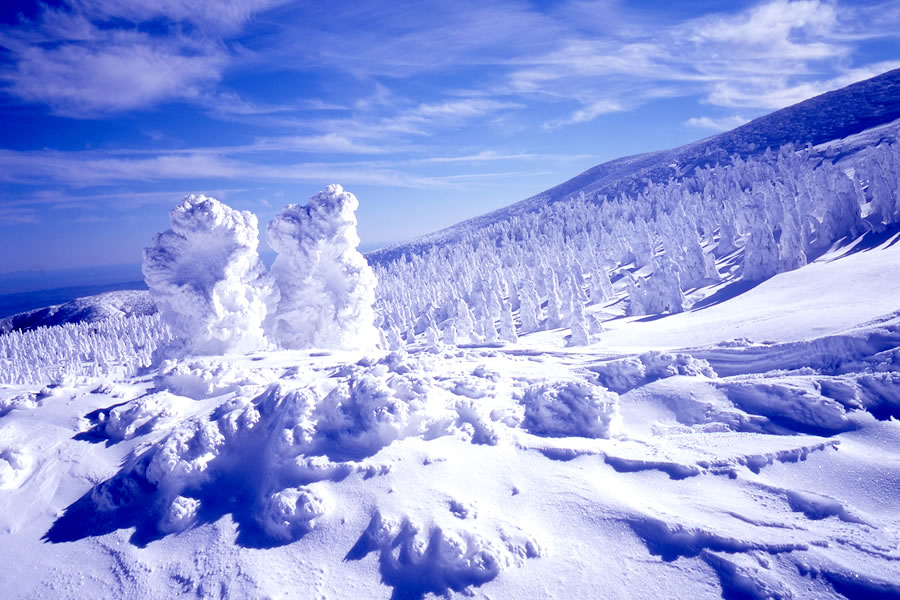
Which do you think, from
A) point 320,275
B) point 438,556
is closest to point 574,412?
point 438,556

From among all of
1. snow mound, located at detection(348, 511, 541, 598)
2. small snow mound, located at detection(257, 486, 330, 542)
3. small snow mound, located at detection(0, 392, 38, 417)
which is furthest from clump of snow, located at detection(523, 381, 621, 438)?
small snow mound, located at detection(0, 392, 38, 417)

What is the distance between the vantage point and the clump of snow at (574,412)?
1246 cm

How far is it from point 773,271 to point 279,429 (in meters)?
50.0

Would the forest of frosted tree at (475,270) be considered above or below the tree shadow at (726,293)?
above

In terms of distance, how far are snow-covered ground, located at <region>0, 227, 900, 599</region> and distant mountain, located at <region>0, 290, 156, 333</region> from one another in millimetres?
131470

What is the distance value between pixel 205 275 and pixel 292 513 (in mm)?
17215

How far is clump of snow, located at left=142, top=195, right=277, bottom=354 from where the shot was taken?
2275 centimetres

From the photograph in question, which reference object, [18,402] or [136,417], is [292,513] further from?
[18,402]

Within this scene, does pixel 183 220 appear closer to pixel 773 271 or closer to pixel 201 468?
pixel 201 468

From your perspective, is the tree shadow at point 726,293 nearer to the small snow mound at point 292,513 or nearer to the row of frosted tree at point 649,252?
the row of frosted tree at point 649,252

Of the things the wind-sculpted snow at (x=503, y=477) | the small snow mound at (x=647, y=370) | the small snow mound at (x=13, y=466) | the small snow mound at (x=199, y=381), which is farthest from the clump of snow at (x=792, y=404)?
the small snow mound at (x=13, y=466)

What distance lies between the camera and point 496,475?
1091cm

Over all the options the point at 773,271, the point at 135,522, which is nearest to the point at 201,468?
the point at 135,522

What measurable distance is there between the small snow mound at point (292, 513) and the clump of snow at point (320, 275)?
1939cm
